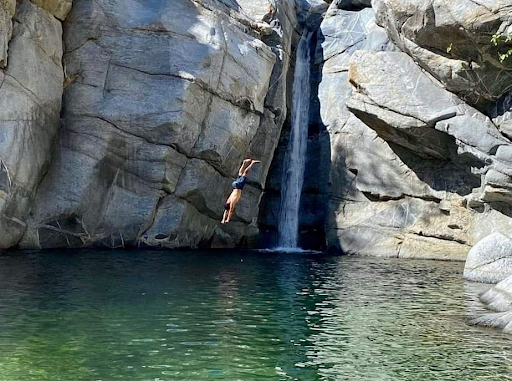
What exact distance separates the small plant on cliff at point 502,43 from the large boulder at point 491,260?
5.43 meters

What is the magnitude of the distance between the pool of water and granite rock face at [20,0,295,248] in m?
4.75

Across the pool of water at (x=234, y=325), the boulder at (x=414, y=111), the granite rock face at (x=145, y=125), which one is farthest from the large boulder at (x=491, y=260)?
the granite rock face at (x=145, y=125)

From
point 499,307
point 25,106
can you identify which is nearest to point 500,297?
point 499,307

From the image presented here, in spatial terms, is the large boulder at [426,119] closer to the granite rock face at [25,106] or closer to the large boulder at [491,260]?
the large boulder at [491,260]

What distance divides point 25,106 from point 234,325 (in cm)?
1409

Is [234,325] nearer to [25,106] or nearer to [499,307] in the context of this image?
[499,307]

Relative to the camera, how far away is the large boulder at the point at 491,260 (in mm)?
20875

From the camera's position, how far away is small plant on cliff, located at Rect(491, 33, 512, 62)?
22.4 metres

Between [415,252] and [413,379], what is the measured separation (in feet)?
59.5

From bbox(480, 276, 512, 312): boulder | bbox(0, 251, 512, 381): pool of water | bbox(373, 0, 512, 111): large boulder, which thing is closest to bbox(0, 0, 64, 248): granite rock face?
bbox(0, 251, 512, 381): pool of water

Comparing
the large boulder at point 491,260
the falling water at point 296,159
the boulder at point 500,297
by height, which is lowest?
the boulder at point 500,297

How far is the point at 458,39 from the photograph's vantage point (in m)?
23.7

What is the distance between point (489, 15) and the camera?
73.5 ft

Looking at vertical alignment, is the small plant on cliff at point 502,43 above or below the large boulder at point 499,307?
above
